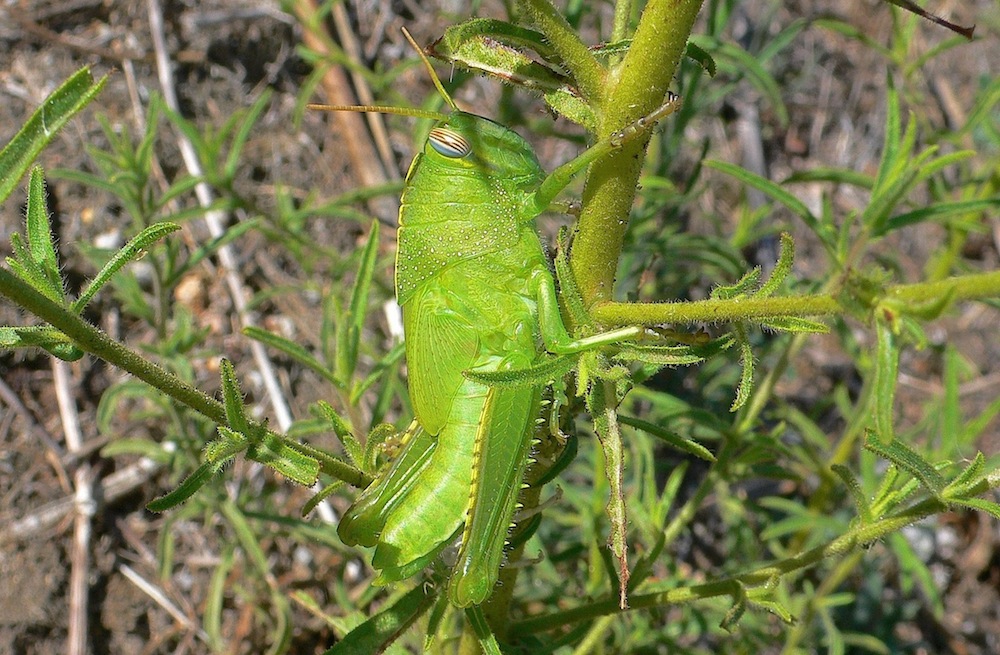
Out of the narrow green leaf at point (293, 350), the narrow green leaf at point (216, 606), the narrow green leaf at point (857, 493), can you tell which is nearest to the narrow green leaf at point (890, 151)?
the narrow green leaf at point (857, 493)

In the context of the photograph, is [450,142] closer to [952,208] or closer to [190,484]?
[190,484]

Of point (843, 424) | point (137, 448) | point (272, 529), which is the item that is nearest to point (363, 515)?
point (137, 448)

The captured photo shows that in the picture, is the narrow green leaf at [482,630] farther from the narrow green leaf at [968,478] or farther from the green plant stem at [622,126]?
the narrow green leaf at [968,478]

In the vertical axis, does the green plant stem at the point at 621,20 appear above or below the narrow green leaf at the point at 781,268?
above

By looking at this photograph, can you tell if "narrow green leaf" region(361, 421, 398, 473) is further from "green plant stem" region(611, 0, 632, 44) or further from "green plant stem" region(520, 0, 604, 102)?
"green plant stem" region(611, 0, 632, 44)

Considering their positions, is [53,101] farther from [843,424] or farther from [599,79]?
[843,424]

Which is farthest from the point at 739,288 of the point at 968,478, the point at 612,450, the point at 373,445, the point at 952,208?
the point at 952,208
